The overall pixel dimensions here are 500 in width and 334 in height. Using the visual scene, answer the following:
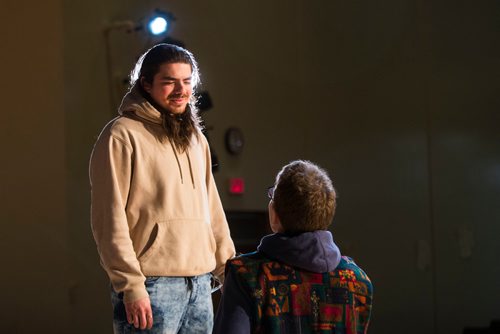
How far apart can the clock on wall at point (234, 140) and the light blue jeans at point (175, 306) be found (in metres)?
3.08

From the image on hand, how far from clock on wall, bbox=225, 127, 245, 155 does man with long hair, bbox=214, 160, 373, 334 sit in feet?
10.9

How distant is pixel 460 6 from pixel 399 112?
106cm

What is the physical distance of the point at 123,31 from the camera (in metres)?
4.43

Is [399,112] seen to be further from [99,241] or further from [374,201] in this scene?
[99,241]

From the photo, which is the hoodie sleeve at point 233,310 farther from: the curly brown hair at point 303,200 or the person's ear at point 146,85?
the person's ear at point 146,85

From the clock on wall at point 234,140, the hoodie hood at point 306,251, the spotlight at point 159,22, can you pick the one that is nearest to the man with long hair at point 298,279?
→ the hoodie hood at point 306,251

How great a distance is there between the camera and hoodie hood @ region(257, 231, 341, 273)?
1613 mm

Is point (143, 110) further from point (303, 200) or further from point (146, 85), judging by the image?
point (303, 200)

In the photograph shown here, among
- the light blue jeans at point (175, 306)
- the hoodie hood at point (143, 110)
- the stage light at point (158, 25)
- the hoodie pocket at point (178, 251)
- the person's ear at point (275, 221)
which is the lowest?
the light blue jeans at point (175, 306)

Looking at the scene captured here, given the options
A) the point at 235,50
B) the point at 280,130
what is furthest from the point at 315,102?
the point at 235,50

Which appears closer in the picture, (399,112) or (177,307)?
(177,307)

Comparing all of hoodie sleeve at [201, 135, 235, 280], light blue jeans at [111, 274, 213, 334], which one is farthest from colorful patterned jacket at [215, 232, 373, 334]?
hoodie sleeve at [201, 135, 235, 280]

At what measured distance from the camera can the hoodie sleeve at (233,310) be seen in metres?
1.56

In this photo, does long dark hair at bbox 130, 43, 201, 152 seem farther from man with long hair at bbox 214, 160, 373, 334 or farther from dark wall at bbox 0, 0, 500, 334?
dark wall at bbox 0, 0, 500, 334
